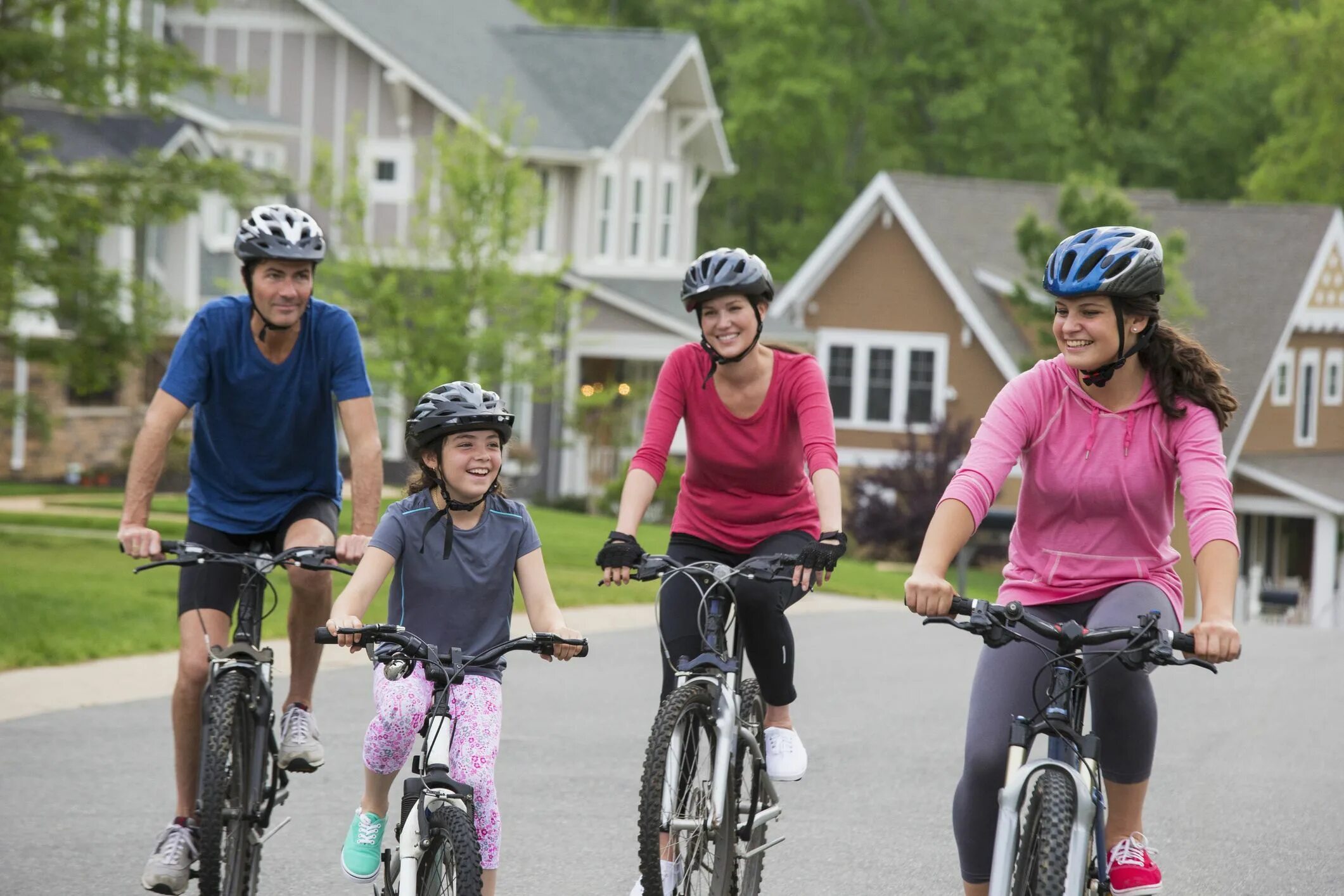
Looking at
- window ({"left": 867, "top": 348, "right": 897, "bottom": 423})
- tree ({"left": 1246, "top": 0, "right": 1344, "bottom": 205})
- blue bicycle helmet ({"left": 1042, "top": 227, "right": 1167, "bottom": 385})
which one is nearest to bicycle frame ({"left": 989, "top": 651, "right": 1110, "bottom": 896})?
blue bicycle helmet ({"left": 1042, "top": 227, "right": 1167, "bottom": 385})

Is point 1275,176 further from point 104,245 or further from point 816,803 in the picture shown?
point 816,803

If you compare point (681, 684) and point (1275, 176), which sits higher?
point (1275, 176)

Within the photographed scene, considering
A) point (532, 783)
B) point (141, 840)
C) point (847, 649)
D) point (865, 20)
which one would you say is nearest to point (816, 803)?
point (532, 783)

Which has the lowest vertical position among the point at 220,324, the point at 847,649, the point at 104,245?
the point at 847,649

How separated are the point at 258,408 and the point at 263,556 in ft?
2.10

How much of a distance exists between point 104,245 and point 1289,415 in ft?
83.3

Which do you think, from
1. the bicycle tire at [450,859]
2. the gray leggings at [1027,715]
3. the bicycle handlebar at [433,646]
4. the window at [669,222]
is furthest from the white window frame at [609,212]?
the bicycle tire at [450,859]

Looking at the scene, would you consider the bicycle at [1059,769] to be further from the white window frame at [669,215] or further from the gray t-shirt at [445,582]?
Result: the white window frame at [669,215]

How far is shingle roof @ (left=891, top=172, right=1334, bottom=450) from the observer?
3959 cm

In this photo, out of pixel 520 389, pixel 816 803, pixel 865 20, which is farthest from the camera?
pixel 865 20

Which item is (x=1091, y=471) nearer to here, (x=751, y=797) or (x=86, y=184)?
(x=751, y=797)

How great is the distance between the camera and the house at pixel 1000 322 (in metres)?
39.8

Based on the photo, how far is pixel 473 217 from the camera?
30047 mm

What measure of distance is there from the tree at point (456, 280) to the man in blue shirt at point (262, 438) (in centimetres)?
2134
